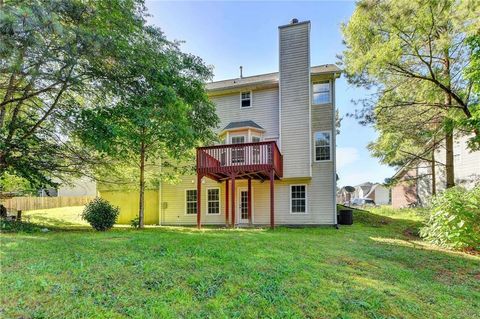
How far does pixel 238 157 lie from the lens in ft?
41.6

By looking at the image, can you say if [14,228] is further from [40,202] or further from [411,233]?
[411,233]

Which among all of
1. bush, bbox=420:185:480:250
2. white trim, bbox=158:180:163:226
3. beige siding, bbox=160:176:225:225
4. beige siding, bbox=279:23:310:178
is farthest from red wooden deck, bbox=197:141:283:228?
bush, bbox=420:185:480:250

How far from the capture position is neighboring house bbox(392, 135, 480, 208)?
676 inches

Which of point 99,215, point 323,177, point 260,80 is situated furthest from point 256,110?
point 99,215

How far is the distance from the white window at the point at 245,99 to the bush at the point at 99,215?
8.65 m

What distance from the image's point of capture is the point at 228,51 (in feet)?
46.1

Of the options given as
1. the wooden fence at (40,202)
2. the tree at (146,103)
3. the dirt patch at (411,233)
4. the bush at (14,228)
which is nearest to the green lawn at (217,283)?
the bush at (14,228)

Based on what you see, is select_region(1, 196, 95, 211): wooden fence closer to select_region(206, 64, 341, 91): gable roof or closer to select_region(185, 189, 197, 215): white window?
select_region(185, 189, 197, 215): white window

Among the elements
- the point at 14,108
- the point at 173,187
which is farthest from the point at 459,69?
the point at 14,108

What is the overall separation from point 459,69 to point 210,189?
1277 cm

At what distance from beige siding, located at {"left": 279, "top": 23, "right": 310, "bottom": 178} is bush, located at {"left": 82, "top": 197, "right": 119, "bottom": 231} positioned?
838cm

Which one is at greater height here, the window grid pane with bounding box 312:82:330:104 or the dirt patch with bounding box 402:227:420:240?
the window grid pane with bounding box 312:82:330:104

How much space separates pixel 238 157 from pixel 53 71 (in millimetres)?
7444

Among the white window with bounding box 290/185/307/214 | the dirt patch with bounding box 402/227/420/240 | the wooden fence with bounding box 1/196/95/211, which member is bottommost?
the dirt patch with bounding box 402/227/420/240
